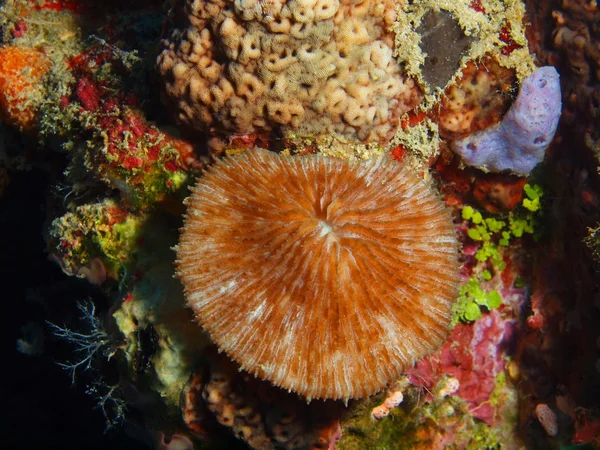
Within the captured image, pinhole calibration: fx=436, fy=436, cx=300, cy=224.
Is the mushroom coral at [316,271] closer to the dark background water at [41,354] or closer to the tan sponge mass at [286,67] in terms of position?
the tan sponge mass at [286,67]

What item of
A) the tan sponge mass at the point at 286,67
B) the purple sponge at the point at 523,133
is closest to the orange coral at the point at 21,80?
the tan sponge mass at the point at 286,67

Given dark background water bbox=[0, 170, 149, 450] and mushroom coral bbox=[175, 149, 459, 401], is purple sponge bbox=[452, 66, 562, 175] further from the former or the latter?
dark background water bbox=[0, 170, 149, 450]

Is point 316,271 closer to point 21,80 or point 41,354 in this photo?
point 21,80

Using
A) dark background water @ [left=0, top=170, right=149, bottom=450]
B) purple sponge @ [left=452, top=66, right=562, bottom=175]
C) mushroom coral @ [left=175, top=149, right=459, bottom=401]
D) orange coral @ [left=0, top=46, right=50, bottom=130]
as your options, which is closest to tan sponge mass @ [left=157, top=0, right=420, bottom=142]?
mushroom coral @ [left=175, top=149, right=459, bottom=401]

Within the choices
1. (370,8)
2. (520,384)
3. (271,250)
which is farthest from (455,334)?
(370,8)

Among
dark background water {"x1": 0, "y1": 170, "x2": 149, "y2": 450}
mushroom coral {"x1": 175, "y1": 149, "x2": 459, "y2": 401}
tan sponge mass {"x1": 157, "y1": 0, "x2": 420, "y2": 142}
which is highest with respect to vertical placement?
tan sponge mass {"x1": 157, "y1": 0, "x2": 420, "y2": 142}

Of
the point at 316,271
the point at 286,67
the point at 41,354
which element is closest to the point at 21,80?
the point at 286,67
